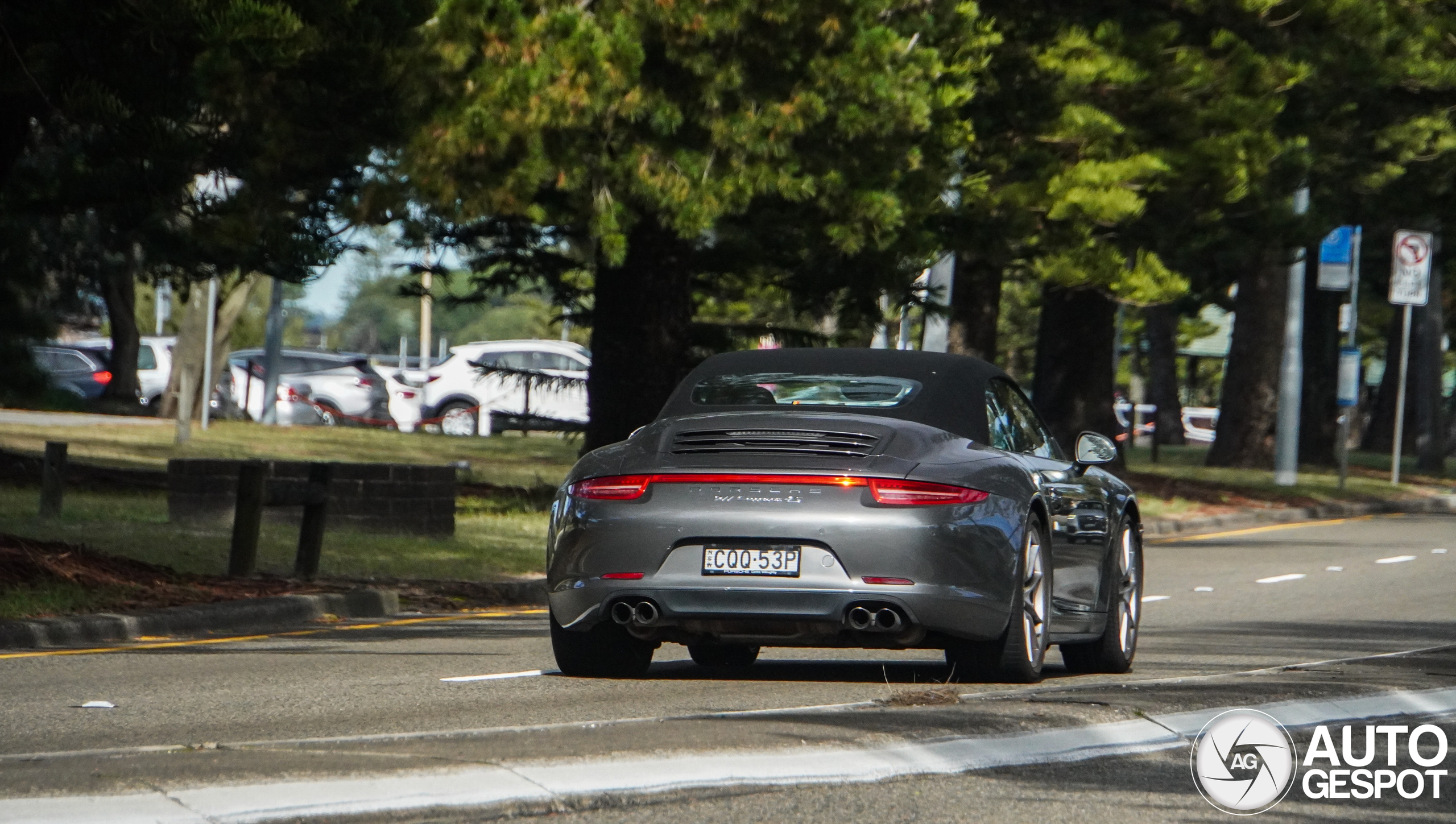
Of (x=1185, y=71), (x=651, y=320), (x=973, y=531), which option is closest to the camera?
(x=973, y=531)

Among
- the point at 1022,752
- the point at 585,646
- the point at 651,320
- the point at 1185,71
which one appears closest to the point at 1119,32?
the point at 1185,71

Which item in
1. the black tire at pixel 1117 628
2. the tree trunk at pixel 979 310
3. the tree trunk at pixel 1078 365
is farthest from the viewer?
the tree trunk at pixel 1078 365

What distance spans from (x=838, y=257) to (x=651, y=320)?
2049mm

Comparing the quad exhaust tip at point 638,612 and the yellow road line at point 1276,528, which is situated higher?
the yellow road line at point 1276,528

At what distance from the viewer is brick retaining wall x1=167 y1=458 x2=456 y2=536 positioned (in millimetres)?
17016

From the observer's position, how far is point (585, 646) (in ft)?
29.1

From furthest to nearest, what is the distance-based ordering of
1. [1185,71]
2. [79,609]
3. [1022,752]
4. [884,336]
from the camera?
1. [884,336]
2. [1185,71]
3. [79,609]
4. [1022,752]

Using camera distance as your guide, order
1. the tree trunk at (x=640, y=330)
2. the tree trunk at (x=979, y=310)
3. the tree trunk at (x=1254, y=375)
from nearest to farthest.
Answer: the tree trunk at (x=640, y=330) < the tree trunk at (x=979, y=310) < the tree trunk at (x=1254, y=375)

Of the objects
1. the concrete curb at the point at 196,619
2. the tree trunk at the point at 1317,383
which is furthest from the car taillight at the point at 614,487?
the tree trunk at the point at 1317,383

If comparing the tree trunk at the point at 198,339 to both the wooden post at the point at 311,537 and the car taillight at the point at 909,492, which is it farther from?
the car taillight at the point at 909,492

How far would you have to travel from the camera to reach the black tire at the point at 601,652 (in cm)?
884

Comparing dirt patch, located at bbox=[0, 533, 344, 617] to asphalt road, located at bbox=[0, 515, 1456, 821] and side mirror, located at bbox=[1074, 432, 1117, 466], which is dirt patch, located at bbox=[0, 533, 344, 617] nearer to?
asphalt road, located at bbox=[0, 515, 1456, 821]

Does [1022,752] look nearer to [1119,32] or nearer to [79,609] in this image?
[79,609]

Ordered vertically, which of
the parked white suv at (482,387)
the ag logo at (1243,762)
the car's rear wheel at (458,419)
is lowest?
the ag logo at (1243,762)
